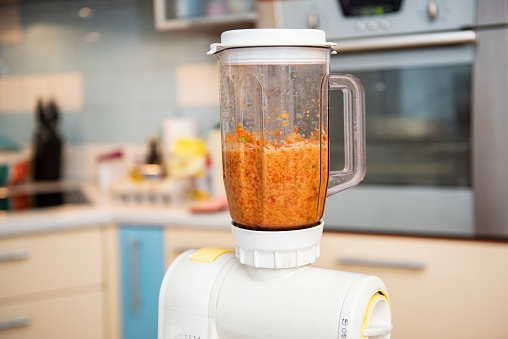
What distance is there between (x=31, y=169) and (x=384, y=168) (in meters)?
1.64

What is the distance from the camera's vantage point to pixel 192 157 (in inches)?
81.7

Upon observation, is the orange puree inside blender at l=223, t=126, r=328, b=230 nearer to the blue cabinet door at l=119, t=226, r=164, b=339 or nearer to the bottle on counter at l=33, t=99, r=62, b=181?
the blue cabinet door at l=119, t=226, r=164, b=339

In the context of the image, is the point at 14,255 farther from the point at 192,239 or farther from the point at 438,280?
the point at 438,280

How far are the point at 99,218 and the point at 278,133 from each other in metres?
1.33

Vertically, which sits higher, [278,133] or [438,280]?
[278,133]

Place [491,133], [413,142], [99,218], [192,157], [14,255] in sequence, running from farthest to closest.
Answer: [192,157] < [99,218] < [14,255] < [413,142] < [491,133]

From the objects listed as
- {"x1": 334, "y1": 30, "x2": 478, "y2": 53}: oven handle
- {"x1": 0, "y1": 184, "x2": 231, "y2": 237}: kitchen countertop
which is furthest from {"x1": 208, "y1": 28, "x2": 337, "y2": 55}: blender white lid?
{"x1": 0, "y1": 184, "x2": 231, "y2": 237}: kitchen countertop

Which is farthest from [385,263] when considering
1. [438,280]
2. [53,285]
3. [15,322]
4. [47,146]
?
[47,146]

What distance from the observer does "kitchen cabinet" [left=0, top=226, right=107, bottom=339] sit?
71.8 inches

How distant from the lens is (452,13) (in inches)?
60.0

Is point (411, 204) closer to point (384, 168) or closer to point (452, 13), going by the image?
point (384, 168)

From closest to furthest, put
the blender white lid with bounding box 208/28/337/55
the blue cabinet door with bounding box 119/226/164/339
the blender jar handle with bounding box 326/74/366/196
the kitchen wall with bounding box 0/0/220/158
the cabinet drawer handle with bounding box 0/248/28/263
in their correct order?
the blender white lid with bounding box 208/28/337/55 → the blender jar handle with bounding box 326/74/366/196 → the cabinet drawer handle with bounding box 0/248/28/263 → the blue cabinet door with bounding box 119/226/164/339 → the kitchen wall with bounding box 0/0/220/158

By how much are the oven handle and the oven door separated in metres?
0.02

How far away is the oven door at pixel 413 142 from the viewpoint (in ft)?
5.17
